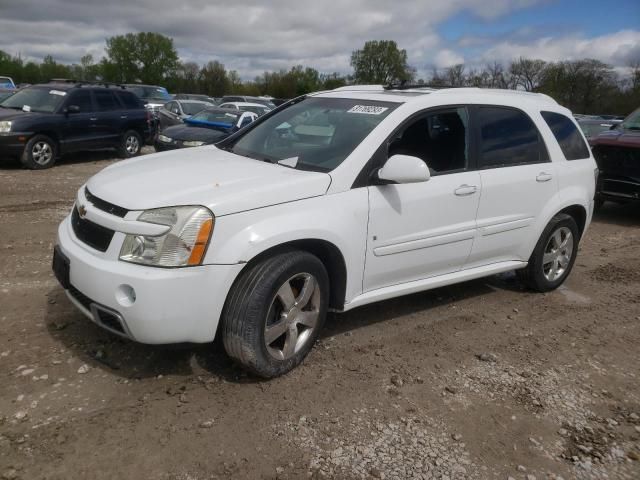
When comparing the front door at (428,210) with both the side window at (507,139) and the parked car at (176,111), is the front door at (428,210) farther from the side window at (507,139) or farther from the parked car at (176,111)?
the parked car at (176,111)

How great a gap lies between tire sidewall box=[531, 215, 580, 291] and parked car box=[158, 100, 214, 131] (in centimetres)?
1339

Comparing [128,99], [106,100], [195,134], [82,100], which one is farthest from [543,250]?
[128,99]

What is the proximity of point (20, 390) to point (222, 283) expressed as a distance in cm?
130

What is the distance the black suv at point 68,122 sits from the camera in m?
10.6

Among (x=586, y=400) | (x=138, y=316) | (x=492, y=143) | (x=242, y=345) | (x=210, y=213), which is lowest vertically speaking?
(x=586, y=400)

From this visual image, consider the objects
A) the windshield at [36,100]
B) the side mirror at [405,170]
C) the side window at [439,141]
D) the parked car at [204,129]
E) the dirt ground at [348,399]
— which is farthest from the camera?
the windshield at [36,100]

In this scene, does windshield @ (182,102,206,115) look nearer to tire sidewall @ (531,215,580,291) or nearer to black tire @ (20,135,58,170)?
black tire @ (20,135,58,170)

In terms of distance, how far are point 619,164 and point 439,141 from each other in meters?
5.68

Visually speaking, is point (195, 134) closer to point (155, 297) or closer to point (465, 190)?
point (465, 190)

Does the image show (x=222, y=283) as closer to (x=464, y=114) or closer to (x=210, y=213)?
(x=210, y=213)

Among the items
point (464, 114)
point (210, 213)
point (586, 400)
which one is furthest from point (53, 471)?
point (464, 114)

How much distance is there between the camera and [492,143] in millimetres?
4418

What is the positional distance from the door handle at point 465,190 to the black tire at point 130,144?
1063cm

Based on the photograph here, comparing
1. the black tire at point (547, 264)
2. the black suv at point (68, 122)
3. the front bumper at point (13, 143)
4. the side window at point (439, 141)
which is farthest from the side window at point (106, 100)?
the black tire at point (547, 264)
